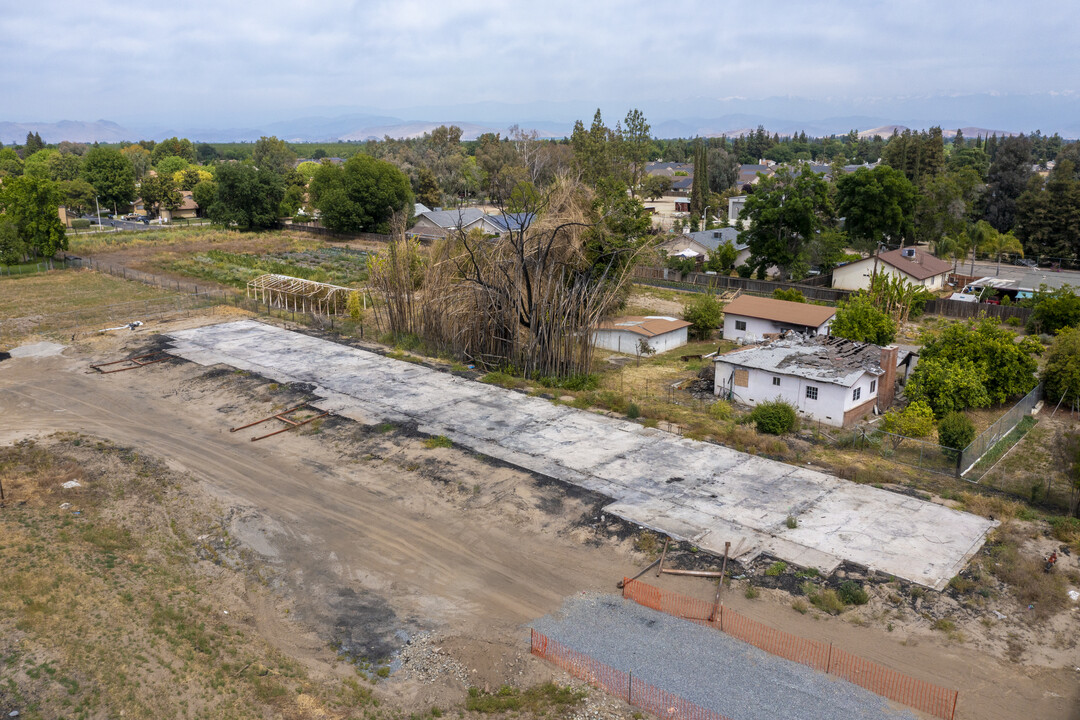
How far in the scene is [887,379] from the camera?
1195 inches

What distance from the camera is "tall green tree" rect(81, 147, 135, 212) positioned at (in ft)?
311

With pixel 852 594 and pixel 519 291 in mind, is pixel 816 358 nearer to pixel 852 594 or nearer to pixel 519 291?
pixel 519 291

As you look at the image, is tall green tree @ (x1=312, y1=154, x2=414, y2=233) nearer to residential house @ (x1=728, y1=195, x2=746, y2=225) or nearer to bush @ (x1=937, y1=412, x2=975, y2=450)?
residential house @ (x1=728, y1=195, x2=746, y2=225)

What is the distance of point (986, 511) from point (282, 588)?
1853cm

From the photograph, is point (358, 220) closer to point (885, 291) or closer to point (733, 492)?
point (885, 291)

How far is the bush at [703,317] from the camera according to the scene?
1650 inches

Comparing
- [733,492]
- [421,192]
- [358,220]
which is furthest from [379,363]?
[421,192]

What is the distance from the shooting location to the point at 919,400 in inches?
1121

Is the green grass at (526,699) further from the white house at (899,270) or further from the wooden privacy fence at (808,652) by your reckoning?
the white house at (899,270)

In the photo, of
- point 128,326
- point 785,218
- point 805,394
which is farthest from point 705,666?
point 785,218

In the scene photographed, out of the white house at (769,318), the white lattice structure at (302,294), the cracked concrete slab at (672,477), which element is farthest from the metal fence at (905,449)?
the white lattice structure at (302,294)

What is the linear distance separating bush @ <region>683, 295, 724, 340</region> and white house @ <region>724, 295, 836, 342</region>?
2.45 feet

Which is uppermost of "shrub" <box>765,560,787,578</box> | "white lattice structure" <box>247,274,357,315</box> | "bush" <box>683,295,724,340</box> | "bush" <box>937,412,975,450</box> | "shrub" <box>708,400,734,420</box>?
"white lattice structure" <box>247,274,357,315</box>

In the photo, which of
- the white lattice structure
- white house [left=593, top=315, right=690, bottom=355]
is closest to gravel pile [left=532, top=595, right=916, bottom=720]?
white house [left=593, top=315, right=690, bottom=355]
